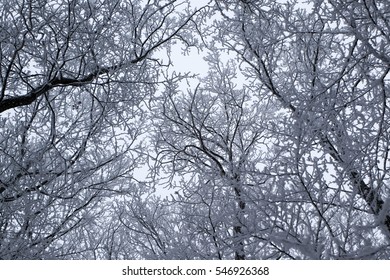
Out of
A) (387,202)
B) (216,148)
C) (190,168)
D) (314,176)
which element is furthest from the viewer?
(216,148)

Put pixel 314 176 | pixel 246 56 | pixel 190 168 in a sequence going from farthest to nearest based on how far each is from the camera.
A: pixel 190 168
pixel 246 56
pixel 314 176

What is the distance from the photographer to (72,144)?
4180 millimetres

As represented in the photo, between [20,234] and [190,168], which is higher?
[190,168]

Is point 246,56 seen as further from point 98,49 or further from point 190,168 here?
point 98,49

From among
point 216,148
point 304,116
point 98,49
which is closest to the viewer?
point 304,116

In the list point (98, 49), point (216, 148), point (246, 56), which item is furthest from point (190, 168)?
point (98, 49)

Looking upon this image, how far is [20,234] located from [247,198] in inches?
112
